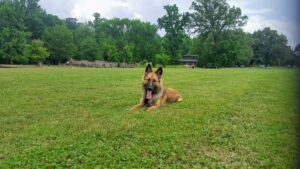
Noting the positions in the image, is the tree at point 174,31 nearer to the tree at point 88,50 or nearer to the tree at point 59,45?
the tree at point 88,50

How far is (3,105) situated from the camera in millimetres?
7836

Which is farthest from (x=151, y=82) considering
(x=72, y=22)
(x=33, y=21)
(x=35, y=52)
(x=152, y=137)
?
(x=72, y=22)

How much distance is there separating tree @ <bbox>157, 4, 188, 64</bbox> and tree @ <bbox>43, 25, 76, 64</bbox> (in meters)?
21.3

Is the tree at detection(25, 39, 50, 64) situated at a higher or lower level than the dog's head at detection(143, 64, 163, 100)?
higher

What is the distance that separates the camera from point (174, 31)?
7562 cm

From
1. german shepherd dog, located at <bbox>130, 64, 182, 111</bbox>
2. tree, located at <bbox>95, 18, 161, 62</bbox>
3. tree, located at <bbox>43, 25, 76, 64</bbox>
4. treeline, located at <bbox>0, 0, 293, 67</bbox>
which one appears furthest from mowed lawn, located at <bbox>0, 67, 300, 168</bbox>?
tree, located at <bbox>95, 18, 161, 62</bbox>

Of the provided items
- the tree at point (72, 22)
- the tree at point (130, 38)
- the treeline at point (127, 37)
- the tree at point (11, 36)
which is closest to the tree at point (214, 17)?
the treeline at point (127, 37)

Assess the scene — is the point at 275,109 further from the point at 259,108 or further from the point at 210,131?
the point at 210,131

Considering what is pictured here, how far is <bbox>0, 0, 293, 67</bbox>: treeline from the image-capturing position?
→ 2384 inches

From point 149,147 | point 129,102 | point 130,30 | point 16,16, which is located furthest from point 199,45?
point 149,147

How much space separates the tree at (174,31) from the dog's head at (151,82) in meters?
66.3

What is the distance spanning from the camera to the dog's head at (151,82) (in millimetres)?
7082

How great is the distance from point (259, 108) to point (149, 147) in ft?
13.2

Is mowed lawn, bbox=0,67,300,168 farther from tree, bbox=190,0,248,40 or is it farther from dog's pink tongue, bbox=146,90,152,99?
tree, bbox=190,0,248,40
